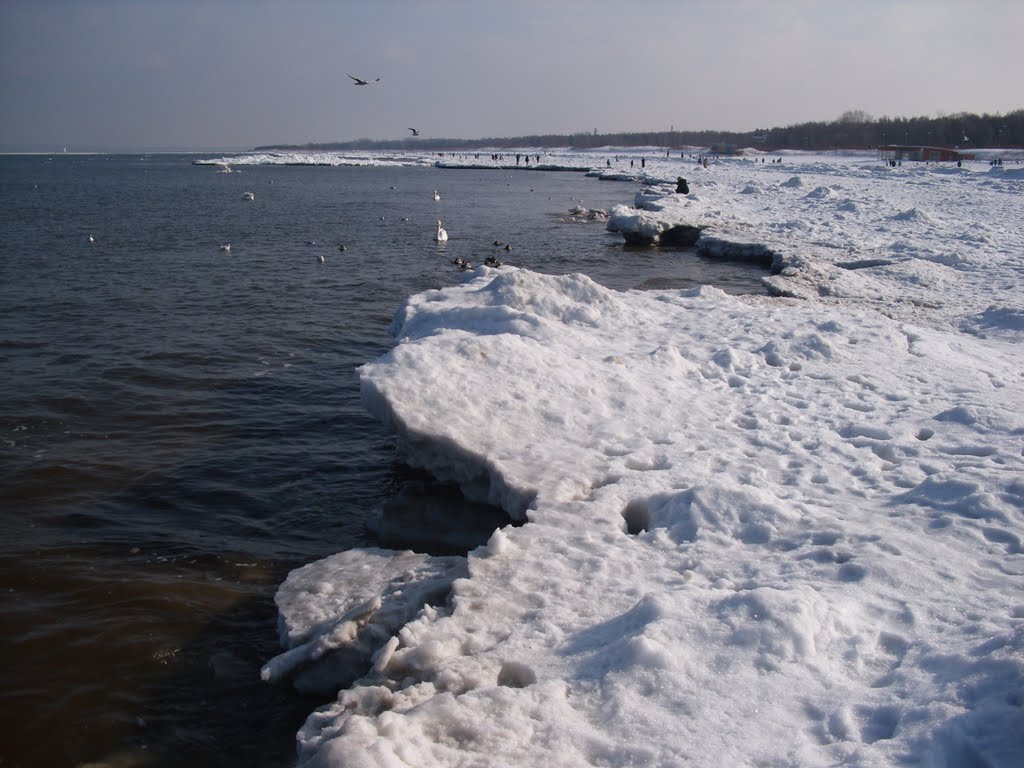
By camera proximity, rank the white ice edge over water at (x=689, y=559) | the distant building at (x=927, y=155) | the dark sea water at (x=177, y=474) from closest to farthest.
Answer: the white ice edge over water at (x=689, y=559) < the dark sea water at (x=177, y=474) < the distant building at (x=927, y=155)

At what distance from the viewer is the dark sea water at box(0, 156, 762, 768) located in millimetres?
4973

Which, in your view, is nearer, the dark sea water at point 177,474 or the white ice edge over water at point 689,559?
the white ice edge over water at point 689,559

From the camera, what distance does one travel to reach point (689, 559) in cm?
521

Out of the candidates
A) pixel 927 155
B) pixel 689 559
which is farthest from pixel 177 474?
pixel 927 155

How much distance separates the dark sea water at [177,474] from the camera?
4.97 metres

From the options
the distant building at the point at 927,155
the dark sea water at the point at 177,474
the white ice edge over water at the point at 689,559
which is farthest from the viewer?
the distant building at the point at 927,155

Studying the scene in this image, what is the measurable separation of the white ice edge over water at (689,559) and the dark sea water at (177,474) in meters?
0.78

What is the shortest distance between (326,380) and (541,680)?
29.7ft

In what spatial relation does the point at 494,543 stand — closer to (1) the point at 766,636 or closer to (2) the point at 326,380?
(1) the point at 766,636

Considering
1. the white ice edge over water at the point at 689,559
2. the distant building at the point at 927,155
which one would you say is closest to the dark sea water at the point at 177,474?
the white ice edge over water at the point at 689,559

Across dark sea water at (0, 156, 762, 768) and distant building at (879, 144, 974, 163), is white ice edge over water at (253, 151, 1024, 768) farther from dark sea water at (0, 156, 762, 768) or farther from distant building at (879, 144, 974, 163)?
distant building at (879, 144, 974, 163)

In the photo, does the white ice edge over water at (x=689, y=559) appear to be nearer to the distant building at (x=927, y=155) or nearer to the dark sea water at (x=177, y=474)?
the dark sea water at (x=177, y=474)

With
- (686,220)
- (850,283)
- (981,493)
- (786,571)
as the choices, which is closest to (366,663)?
(786,571)

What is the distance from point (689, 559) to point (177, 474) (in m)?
6.36
